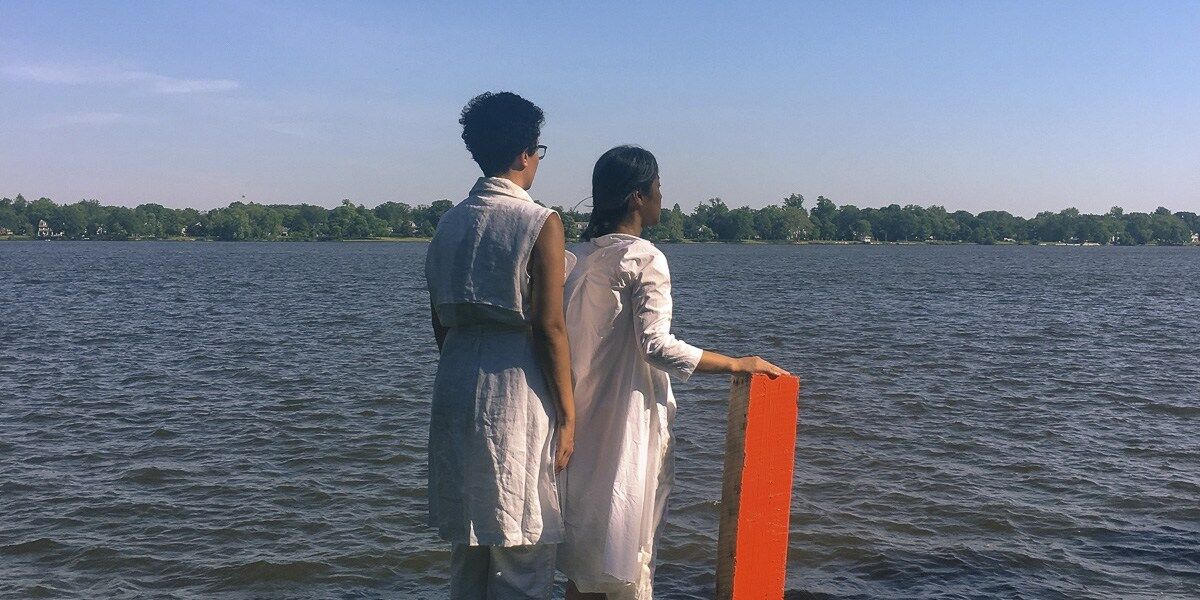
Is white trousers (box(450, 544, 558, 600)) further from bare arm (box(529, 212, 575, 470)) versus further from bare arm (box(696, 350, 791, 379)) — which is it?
bare arm (box(696, 350, 791, 379))

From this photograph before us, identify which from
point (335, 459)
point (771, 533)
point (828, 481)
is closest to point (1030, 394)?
point (828, 481)

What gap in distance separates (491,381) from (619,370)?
0.56m

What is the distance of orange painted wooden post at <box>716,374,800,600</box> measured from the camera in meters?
3.91

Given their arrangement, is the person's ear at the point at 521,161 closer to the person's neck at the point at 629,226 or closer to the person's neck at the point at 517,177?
the person's neck at the point at 517,177

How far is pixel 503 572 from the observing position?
3.89 m

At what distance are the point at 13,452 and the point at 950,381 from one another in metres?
14.5

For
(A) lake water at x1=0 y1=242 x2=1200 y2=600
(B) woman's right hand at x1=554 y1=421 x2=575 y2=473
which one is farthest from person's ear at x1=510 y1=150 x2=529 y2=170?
(A) lake water at x1=0 y1=242 x2=1200 y2=600

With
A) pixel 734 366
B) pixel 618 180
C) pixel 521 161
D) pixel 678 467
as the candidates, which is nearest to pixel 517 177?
pixel 521 161

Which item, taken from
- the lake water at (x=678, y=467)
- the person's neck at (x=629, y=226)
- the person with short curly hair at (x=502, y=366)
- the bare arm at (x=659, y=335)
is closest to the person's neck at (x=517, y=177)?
the person with short curly hair at (x=502, y=366)

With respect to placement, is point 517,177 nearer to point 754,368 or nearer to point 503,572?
point 754,368

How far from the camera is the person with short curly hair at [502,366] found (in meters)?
3.66

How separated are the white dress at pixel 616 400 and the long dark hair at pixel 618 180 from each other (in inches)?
4.4

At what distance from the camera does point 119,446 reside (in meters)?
12.0

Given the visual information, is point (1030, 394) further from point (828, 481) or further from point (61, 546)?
point (61, 546)
